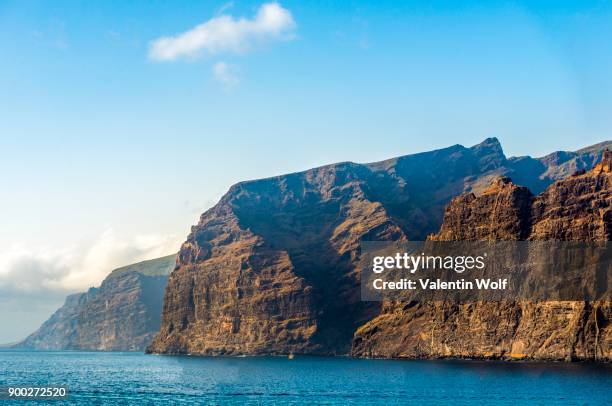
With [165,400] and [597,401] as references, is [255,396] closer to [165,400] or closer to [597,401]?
[165,400]

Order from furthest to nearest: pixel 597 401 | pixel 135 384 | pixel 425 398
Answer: pixel 135 384, pixel 425 398, pixel 597 401

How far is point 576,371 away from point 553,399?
173 feet

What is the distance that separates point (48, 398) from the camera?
136750mm

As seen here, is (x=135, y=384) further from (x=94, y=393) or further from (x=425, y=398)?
(x=425, y=398)

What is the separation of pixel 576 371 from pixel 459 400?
194 ft

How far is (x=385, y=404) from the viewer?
13425 cm

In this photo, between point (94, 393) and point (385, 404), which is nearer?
point (385, 404)

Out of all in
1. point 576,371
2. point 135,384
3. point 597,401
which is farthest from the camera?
point 576,371

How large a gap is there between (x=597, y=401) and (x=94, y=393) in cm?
8406

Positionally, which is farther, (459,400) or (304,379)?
(304,379)

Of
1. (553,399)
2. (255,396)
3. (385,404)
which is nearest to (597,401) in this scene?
(553,399)

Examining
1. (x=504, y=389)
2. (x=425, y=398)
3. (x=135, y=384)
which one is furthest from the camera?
(x=135, y=384)

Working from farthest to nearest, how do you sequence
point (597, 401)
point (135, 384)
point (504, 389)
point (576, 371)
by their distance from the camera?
1. point (576, 371)
2. point (135, 384)
3. point (504, 389)
4. point (597, 401)

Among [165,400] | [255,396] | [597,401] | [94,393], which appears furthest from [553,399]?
[94,393]
